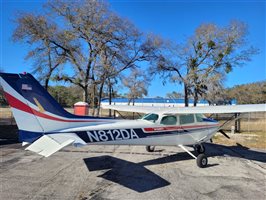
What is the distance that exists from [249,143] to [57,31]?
56.4 feet

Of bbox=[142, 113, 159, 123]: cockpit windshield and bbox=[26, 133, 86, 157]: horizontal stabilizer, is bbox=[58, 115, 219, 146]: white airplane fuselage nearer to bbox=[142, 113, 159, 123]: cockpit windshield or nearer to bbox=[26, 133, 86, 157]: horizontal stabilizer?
bbox=[142, 113, 159, 123]: cockpit windshield

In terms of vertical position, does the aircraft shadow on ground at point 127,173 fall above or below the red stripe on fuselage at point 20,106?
below

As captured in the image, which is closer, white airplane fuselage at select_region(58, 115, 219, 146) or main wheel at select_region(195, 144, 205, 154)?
white airplane fuselage at select_region(58, 115, 219, 146)

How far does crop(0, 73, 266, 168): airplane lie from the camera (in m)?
6.56

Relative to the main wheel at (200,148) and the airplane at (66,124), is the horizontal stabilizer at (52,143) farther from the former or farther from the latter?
the main wheel at (200,148)

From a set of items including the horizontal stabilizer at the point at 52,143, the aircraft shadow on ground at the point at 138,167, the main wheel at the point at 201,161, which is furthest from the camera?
the main wheel at the point at 201,161

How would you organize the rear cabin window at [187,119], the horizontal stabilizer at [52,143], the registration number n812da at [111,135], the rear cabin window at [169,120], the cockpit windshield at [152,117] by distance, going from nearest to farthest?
the horizontal stabilizer at [52,143] → the registration number n812da at [111,135] → the cockpit windshield at [152,117] → the rear cabin window at [169,120] → the rear cabin window at [187,119]

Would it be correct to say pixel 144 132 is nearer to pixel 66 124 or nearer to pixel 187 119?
pixel 187 119

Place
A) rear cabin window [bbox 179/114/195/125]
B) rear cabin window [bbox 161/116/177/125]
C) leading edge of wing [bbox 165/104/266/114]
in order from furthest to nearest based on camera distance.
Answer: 1. rear cabin window [bbox 179/114/195/125]
2. rear cabin window [bbox 161/116/177/125]
3. leading edge of wing [bbox 165/104/266/114]

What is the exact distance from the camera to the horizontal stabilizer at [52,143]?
19.0 feet

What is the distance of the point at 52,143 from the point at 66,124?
1136 mm

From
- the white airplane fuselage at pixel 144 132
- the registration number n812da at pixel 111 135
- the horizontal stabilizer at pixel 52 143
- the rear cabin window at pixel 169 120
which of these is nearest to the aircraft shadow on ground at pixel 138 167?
the white airplane fuselage at pixel 144 132

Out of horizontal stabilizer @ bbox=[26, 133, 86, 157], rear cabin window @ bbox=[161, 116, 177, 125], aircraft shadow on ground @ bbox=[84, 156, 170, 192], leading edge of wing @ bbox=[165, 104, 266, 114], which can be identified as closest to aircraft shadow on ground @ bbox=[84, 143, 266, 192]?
aircraft shadow on ground @ bbox=[84, 156, 170, 192]

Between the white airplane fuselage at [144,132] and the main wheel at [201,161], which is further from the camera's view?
the main wheel at [201,161]
